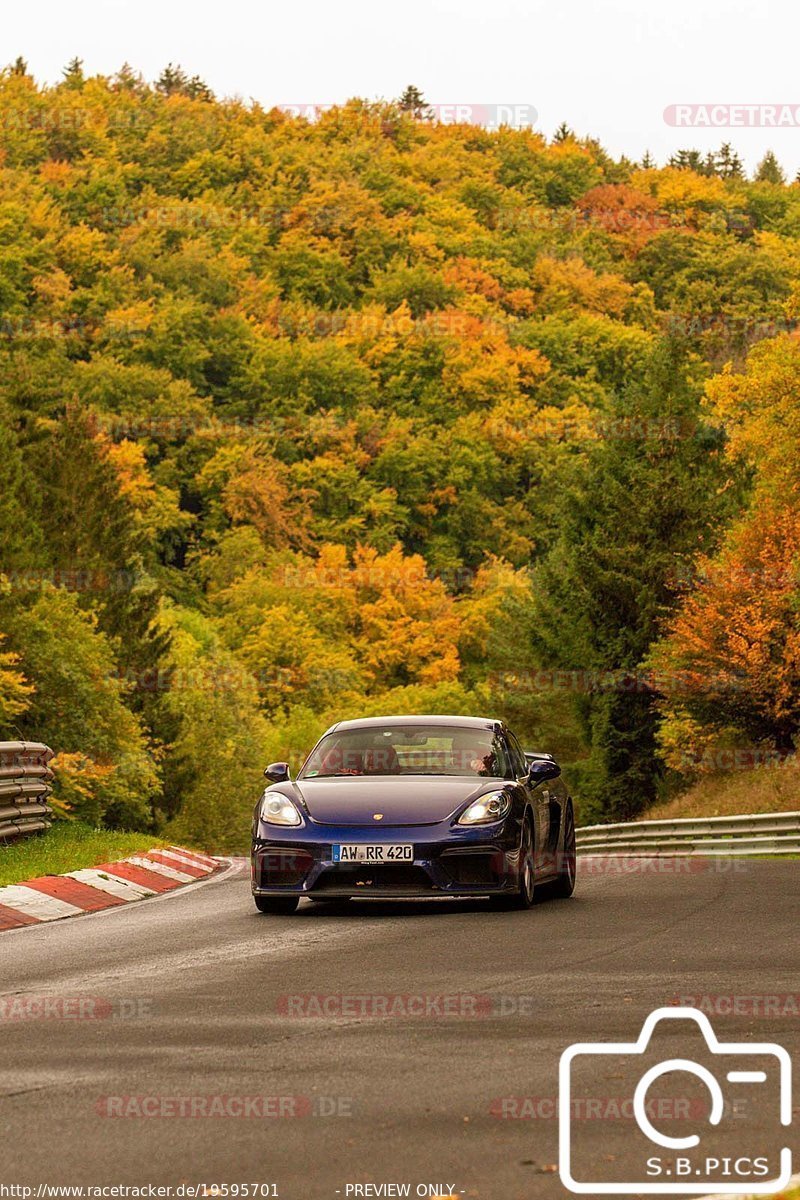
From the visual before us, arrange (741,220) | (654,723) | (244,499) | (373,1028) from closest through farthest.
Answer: (373,1028) < (654,723) < (244,499) < (741,220)

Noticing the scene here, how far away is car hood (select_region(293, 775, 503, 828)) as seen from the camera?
14.4m

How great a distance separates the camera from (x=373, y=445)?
408 ft

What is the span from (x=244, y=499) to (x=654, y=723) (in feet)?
209

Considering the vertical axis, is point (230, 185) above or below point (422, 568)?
above

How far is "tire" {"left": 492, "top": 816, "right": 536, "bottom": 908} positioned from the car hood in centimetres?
41

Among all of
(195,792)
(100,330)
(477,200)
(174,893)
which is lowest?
(195,792)

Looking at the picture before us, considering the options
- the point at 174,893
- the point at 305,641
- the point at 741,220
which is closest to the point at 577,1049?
the point at 174,893

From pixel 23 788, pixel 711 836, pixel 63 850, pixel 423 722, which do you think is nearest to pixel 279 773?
pixel 423 722

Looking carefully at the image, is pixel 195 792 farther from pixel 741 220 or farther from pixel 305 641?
pixel 741 220

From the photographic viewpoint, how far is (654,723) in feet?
198

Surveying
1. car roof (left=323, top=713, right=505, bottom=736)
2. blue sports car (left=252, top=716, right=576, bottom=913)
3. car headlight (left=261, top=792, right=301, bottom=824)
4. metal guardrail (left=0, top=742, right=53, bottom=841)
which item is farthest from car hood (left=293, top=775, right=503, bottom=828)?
metal guardrail (left=0, top=742, right=53, bottom=841)

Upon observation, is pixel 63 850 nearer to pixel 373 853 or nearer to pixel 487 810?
pixel 373 853

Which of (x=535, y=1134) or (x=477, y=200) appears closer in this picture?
(x=535, y=1134)

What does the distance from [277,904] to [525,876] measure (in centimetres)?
181
